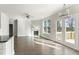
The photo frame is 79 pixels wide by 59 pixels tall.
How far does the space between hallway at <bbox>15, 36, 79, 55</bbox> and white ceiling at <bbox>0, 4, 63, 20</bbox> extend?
1.52 ft

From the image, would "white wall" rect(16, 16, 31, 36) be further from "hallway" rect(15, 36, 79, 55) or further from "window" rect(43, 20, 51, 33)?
"window" rect(43, 20, 51, 33)

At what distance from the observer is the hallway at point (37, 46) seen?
6.80 ft

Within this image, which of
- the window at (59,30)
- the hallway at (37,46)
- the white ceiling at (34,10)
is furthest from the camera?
the window at (59,30)

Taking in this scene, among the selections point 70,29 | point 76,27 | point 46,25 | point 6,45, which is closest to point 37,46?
point 46,25

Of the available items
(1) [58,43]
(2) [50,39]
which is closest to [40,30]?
(2) [50,39]

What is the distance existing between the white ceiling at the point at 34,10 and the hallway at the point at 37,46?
46cm

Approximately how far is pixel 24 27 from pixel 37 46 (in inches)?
19.2

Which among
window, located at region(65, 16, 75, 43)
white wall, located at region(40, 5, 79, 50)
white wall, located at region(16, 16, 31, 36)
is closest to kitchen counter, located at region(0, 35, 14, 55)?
white wall, located at region(16, 16, 31, 36)

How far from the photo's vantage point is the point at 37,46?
221cm

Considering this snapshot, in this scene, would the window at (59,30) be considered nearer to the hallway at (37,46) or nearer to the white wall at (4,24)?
the hallway at (37,46)

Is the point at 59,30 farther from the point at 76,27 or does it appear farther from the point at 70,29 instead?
the point at 76,27

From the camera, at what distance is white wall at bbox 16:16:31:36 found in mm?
2262

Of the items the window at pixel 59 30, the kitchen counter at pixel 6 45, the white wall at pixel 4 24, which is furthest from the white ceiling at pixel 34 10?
the kitchen counter at pixel 6 45

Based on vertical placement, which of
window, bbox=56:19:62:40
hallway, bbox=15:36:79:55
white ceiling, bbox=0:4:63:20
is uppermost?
white ceiling, bbox=0:4:63:20
